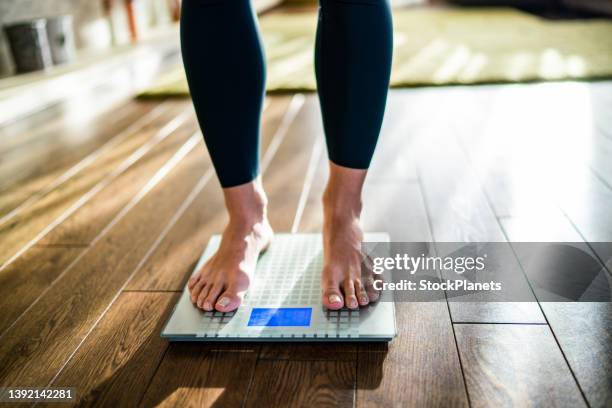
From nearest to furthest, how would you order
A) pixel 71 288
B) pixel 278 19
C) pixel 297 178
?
pixel 71 288, pixel 297 178, pixel 278 19

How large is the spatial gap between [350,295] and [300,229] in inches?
11.7

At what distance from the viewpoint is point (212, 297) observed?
2.74ft

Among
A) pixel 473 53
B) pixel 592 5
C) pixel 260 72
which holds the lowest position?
pixel 473 53

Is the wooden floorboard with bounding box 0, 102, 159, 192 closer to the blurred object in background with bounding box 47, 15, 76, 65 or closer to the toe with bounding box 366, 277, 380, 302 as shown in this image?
the blurred object in background with bounding box 47, 15, 76, 65

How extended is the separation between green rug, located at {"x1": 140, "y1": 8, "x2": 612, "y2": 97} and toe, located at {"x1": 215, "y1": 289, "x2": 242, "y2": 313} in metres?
1.37

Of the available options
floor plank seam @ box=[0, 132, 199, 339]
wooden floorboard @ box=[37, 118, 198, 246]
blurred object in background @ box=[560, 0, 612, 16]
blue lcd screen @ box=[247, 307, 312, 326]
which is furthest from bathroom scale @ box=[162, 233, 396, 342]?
blurred object in background @ box=[560, 0, 612, 16]

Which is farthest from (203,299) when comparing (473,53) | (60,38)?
(60,38)

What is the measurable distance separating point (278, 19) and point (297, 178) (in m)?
3.09

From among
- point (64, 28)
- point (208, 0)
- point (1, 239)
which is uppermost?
point (208, 0)

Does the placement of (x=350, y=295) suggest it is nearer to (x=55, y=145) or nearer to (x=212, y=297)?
(x=212, y=297)

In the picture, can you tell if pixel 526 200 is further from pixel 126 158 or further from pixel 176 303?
pixel 126 158

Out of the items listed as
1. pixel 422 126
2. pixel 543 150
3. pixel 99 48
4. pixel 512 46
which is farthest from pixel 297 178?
pixel 99 48

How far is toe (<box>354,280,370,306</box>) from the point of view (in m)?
0.81

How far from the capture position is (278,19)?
4.10 m
